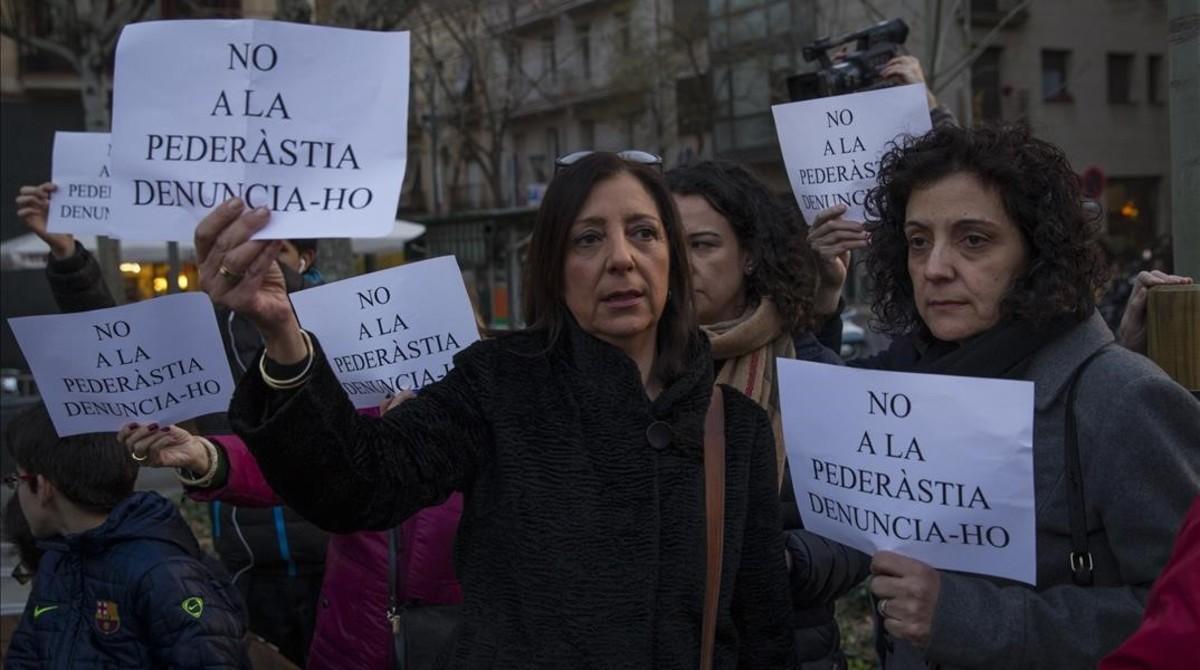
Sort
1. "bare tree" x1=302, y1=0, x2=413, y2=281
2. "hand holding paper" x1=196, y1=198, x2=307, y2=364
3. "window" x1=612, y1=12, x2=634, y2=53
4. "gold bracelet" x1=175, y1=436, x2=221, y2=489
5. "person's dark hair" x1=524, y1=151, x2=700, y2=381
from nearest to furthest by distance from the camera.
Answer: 1. "hand holding paper" x1=196, y1=198, x2=307, y2=364
2. "person's dark hair" x1=524, y1=151, x2=700, y2=381
3. "gold bracelet" x1=175, y1=436, x2=221, y2=489
4. "bare tree" x1=302, y1=0, x2=413, y2=281
5. "window" x1=612, y1=12, x2=634, y2=53

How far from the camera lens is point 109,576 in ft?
9.59

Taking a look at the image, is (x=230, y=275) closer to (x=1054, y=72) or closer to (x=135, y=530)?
(x=135, y=530)

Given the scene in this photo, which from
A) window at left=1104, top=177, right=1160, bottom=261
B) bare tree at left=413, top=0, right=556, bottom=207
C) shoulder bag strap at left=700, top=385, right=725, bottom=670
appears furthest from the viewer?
window at left=1104, top=177, right=1160, bottom=261

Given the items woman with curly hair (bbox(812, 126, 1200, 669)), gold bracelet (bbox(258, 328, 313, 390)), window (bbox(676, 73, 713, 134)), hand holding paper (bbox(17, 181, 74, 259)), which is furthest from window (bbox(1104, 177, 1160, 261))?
gold bracelet (bbox(258, 328, 313, 390))

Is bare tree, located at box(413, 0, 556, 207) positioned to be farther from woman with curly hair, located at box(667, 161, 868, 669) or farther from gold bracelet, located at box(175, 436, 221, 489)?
gold bracelet, located at box(175, 436, 221, 489)

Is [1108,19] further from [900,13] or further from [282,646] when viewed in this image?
[282,646]

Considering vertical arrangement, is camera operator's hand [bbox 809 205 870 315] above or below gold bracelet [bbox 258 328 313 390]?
above

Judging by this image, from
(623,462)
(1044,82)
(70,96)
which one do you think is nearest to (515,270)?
(70,96)

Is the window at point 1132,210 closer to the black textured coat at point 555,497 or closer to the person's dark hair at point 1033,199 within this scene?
the person's dark hair at point 1033,199

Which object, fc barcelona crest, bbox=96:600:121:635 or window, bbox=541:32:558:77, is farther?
window, bbox=541:32:558:77

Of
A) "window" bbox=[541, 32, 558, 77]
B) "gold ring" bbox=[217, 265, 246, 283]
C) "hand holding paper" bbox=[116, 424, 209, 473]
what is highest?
"window" bbox=[541, 32, 558, 77]

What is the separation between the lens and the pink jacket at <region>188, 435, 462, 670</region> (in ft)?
10.1

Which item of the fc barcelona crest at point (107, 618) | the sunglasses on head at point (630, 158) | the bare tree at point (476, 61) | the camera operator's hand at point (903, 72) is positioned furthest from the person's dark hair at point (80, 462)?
the bare tree at point (476, 61)

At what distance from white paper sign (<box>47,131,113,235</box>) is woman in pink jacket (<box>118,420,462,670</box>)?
1.29 metres
